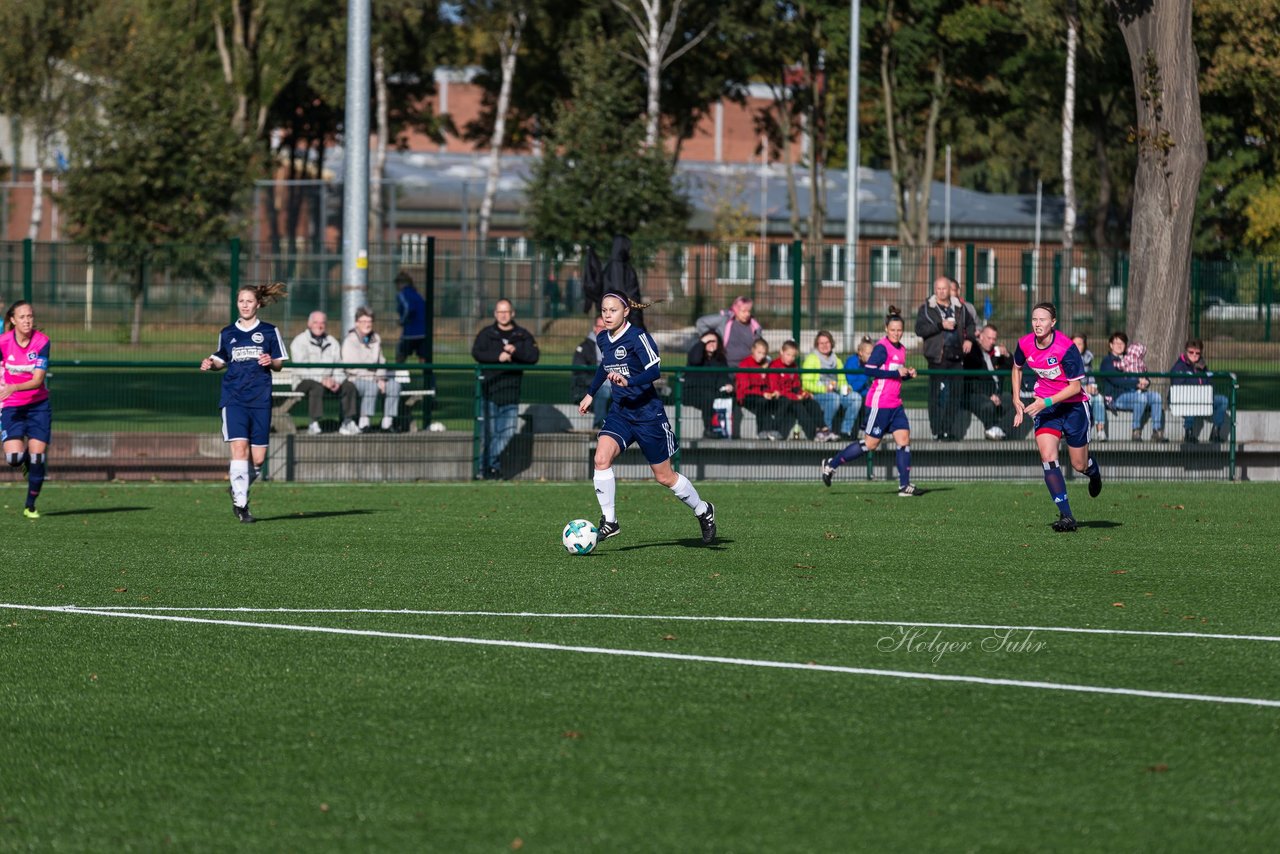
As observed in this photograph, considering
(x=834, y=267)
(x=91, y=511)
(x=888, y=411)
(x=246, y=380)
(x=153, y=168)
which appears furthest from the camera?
(x=153, y=168)

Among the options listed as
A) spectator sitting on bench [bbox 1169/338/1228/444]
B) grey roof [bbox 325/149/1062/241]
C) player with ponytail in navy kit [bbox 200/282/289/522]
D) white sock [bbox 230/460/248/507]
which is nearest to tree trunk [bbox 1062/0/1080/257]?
grey roof [bbox 325/149/1062/241]

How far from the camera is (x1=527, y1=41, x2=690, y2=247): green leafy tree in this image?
42.9 metres

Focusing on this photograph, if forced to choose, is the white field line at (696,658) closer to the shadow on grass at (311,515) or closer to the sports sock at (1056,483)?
the shadow on grass at (311,515)

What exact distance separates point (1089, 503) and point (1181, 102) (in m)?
8.31

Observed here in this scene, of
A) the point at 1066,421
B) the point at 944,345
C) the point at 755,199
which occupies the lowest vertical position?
the point at 1066,421

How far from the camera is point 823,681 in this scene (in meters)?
7.86

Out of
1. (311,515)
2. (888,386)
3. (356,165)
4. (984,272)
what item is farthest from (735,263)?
(311,515)

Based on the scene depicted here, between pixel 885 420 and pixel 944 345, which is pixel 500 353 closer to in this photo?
pixel 885 420

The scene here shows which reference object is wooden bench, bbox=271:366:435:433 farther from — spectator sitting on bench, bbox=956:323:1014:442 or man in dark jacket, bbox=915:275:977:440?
spectator sitting on bench, bbox=956:323:1014:442

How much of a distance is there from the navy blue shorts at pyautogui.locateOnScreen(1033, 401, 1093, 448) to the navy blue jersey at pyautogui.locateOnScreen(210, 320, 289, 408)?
6322mm

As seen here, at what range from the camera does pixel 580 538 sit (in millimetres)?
12383

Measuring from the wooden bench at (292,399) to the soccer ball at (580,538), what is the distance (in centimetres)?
712

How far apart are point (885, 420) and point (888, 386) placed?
0.36 metres

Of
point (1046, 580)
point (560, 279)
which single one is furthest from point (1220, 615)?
point (560, 279)
